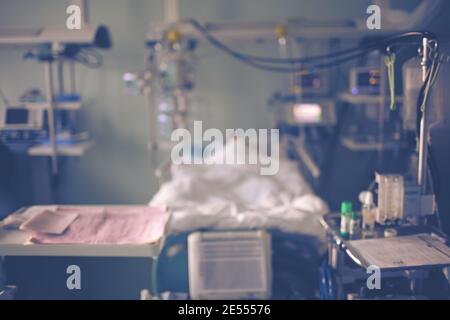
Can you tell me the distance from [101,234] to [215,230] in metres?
0.80

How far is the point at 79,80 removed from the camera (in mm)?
4789

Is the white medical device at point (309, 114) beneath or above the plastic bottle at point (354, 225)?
above

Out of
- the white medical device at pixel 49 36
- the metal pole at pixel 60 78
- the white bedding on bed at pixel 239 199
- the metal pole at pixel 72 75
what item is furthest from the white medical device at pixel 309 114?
the metal pole at pixel 60 78

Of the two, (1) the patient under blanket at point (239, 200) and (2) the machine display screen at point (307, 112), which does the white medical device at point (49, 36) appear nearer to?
(1) the patient under blanket at point (239, 200)

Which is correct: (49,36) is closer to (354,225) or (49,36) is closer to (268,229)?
(268,229)

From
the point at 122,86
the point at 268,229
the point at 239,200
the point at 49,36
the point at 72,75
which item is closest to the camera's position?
the point at 268,229

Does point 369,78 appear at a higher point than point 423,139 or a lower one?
higher

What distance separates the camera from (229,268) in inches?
93.0

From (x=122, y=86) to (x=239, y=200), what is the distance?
2.06 m

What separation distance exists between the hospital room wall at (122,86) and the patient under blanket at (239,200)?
1.13 m

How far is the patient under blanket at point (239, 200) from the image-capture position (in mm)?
2598

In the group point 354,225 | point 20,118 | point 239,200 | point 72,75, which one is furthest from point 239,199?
point 72,75

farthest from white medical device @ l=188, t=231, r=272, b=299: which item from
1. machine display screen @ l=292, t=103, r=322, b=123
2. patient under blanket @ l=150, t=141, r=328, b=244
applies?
machine display screen @ l=292, t=103, r=322, b=123
